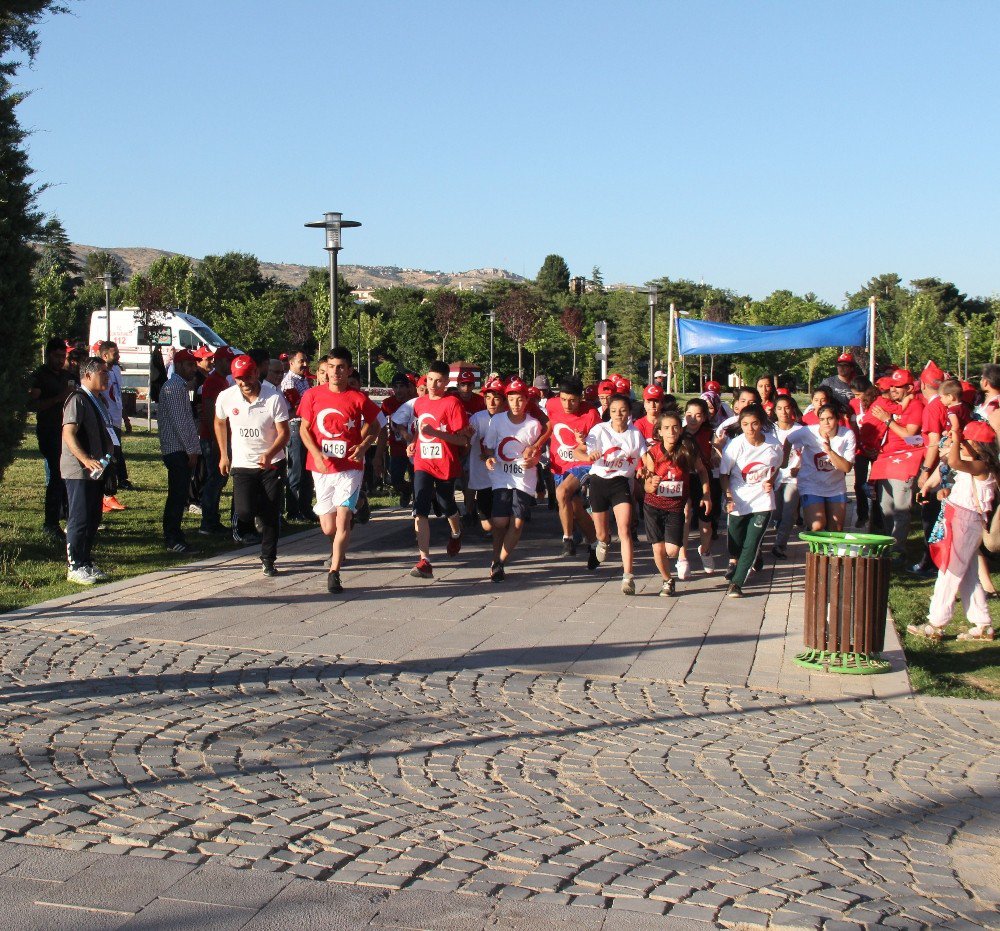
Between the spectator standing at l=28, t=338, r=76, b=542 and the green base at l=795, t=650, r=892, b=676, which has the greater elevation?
the spectator standing at l=28, t=338, r=76, b=542

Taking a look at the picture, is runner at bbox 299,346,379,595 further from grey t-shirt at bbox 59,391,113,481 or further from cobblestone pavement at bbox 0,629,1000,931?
Answer: cobblestone pavement at bbox 0,629,1000,931

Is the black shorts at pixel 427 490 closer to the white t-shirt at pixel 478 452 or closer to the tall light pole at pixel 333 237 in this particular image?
the white t-shirt at pixel 478 452

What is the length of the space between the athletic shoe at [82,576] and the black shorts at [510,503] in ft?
11.5

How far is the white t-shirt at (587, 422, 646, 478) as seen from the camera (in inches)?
410

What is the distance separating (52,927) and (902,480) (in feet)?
31.5

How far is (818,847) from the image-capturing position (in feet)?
15.0

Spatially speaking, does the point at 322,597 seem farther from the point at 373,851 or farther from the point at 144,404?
the point at 144,404

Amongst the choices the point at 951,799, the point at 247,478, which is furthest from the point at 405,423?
the point at 951,799

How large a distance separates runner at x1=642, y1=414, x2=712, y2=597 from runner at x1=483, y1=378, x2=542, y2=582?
3.53 feet

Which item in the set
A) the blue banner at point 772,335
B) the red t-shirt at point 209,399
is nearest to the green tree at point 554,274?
the blue banner at point 772,335

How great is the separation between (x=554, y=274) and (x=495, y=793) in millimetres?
142615

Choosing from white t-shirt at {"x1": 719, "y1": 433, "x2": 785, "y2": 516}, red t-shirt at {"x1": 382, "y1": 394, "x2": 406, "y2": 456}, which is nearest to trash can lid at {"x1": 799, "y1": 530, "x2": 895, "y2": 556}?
white t-shirt at {"x1": 719, "y1": 433, "x2": 785, "y2": 516}

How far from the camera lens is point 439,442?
34.6 ft

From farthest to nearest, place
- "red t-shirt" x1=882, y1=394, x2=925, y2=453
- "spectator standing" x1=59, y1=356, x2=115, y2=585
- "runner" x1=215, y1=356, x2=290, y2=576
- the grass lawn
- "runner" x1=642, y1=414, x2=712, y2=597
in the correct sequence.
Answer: "red t-shirt" x1=882, y1=394, x2=925, y2=453 < "runner" x1=642, y1=414, x2=712, y2=597 < "runner" x1=215, y1=356, x2=290, y2=576 < "spectator standing" x1=59, y1=356, x2=115, y2=585 < the grass lawn
